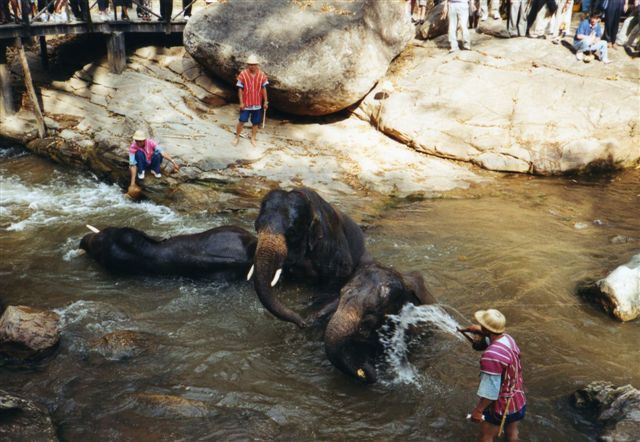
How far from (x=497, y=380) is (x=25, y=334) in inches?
178

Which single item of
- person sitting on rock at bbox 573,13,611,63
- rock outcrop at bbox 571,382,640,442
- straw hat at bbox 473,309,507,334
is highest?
person sitting on rock at bbox 573,13,611,63

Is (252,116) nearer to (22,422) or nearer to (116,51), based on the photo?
(116,51)

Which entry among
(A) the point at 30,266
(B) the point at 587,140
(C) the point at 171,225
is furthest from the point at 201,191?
(B) the point at 587,140

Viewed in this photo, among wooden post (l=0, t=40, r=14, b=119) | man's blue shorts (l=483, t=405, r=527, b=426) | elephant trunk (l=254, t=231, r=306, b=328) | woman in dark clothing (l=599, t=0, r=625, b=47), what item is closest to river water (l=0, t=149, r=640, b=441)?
man's blue shorts (l=483, t=405, r=527, b=426)

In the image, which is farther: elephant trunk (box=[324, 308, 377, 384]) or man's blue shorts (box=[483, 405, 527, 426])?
elephant trunk (box=[324, 308, 377, 384])

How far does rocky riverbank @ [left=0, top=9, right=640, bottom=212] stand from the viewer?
36.6ft

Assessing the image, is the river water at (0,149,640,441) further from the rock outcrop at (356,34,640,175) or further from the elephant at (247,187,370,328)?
the rock outcrop at (356,34,640,175)

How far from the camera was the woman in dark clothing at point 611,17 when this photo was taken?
551 inches

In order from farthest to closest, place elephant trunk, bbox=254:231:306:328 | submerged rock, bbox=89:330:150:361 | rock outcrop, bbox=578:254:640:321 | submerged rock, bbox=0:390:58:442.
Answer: rock outcrop, bbox=578:254:640:321 → submerged rock, bbox=89:330:150:361 → elephant trunk, bbox=254:231:306:328 → submerged rock, bbox=0:390:58:442

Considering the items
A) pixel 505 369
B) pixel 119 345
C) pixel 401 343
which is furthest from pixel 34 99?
pixel 505 369

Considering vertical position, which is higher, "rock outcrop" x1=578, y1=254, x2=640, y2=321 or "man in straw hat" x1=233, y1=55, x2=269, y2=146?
"man in straw hat" x1=233, y1=55, x2=269, y2=146

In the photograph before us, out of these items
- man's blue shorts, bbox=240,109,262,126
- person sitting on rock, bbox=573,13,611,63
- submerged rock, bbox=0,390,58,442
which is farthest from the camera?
person sitting on rock, bbox=573,13,611,63

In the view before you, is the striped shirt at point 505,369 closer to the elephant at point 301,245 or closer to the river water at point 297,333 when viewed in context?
the river water at point 297,333

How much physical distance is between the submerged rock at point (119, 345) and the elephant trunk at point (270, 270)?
148cm
